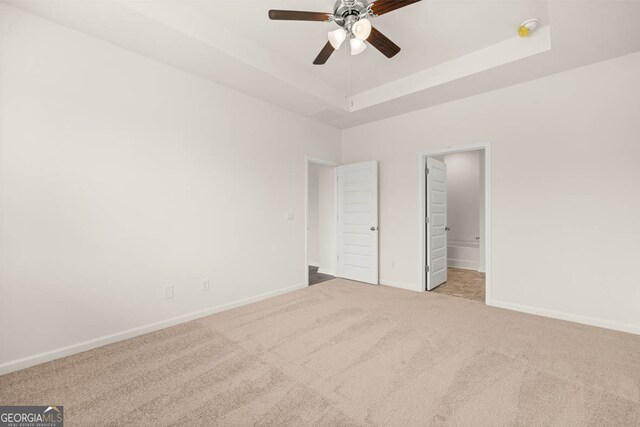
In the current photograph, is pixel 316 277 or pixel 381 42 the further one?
pixel 316 277

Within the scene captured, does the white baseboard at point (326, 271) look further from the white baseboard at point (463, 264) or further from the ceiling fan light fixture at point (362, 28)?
the ceiling fan light fixture at point (362, 28)

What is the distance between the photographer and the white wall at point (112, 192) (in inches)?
84.7

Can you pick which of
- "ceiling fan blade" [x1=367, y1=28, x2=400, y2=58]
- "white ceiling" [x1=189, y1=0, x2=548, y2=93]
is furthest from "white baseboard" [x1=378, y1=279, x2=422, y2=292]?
"ceiling fan blade" [x1=367, y1=28, x2=400, y2=58]

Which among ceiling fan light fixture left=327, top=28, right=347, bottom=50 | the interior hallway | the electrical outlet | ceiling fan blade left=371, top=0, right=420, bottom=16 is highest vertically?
ceiling fan blade left=371, top=0, right=420, bottom=16

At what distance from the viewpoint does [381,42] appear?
91.6 inches

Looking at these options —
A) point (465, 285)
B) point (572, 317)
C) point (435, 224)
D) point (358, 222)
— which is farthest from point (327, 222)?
point (572, 317)

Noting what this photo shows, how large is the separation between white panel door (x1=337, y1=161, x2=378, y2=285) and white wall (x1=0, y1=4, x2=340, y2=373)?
1.74m

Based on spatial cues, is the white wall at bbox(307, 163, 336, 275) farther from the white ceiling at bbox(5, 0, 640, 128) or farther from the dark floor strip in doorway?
the white ceiling at bbox(5, 0, 640, 128)

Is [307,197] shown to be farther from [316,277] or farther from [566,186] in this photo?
[566,186]

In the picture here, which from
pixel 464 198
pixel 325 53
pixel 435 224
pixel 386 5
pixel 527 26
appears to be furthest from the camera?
pixel 464 198

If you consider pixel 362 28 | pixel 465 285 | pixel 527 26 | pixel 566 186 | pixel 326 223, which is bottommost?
pixel 465 285

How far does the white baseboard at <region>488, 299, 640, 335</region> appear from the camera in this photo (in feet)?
9.12

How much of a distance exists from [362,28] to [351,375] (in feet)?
8.38

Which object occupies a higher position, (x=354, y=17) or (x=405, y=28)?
(x=405, y=28)
